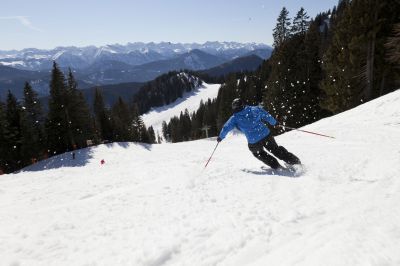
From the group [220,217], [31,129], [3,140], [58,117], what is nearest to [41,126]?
[31,129]

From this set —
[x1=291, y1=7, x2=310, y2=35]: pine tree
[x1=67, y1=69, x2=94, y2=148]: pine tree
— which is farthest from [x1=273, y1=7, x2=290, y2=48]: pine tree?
[x1=67, y1=69, x2=94, y2=148]: pine tree

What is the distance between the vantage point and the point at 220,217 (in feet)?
19.1

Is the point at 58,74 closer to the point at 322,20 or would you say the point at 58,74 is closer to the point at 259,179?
the point at 259,179

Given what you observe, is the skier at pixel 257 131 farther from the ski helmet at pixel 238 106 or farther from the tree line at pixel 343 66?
the tree line at pixel 343 66

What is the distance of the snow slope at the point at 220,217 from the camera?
441 cm

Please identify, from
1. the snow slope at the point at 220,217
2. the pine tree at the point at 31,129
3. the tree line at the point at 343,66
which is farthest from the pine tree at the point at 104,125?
the snow slope at the point at 220,217

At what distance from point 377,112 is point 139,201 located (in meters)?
14.3

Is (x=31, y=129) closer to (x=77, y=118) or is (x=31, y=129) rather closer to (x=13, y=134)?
(x=13, y=134)

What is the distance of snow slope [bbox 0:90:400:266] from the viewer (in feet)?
14.5

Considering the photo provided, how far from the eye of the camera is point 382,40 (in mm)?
24938

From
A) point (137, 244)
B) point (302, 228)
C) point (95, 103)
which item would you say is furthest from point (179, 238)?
point (95, 103)

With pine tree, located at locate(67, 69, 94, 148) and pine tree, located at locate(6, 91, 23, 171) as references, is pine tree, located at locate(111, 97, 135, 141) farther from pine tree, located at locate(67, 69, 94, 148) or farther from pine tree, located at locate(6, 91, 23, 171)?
pine tree, located at locate(6, 91, 23, 171)

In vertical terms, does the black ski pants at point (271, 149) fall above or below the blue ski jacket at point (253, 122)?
below

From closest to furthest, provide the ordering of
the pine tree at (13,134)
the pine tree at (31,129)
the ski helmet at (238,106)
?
the ski helmet at (238,106)
the pine tree at (13,134)
the pine tree at (31,129)
